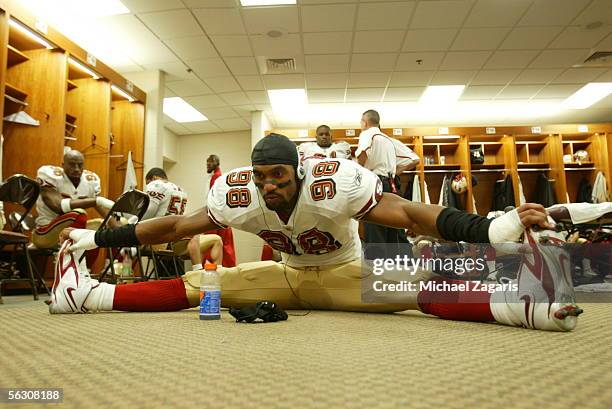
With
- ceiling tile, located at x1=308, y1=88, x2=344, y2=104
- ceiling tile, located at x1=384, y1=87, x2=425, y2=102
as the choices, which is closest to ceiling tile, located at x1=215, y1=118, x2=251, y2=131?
ceiling tile, located at x1=308, y1=88, x2=344, y2=104

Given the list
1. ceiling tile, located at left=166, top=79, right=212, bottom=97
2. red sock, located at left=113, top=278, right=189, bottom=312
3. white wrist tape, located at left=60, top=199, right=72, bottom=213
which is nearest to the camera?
red sock, located at left=113, top=278, right=189, bottom=312

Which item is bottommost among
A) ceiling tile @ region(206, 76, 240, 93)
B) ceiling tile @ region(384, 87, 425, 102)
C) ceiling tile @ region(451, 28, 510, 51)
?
ceiling tile @ region(384, 87, 425, 102)

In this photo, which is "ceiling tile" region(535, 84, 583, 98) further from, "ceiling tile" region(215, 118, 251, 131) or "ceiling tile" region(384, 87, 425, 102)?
"ceiling tile" region(215, 118, 251, 131)

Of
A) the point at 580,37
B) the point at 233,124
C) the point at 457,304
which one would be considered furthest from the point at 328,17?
the point at 233,124

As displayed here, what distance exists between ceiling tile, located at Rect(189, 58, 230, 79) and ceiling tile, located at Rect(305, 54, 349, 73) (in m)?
1.24

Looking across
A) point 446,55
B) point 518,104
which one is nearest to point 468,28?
Answer: point 446,55

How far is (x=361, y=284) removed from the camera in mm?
1973

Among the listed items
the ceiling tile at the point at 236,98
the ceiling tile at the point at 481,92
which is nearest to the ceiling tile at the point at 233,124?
the ceiling tile at the point at 236,98

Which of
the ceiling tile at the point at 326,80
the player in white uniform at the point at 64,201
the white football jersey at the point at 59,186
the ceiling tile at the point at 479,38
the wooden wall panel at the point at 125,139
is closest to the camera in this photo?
the player in white uniform at the point at 64,201

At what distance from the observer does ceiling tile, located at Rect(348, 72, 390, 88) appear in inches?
257

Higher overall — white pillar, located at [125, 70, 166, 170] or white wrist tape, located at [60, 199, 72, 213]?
white pillar, located at [125, 70, 166, 170]

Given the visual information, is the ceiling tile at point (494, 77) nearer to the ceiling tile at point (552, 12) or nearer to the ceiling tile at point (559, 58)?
the ceiling tile at point (559, 58)

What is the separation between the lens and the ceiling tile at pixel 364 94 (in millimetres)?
7137

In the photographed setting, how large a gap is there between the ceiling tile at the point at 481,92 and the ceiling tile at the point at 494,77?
0.16m
